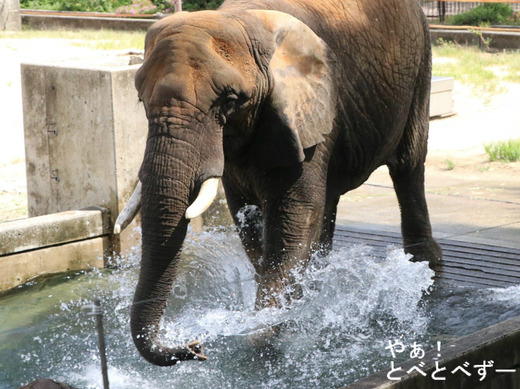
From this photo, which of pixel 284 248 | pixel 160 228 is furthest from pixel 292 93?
pixel 160 228

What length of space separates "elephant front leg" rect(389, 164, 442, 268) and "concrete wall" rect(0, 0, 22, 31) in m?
22.5

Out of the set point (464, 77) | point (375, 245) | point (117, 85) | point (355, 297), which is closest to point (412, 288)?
point (355, 297)

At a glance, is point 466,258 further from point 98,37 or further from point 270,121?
point 98,37

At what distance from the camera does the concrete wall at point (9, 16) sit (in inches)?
1087

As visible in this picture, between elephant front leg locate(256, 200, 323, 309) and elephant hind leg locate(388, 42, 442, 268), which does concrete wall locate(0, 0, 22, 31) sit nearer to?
elephant hind leg locate(388, 42, 442, 268)

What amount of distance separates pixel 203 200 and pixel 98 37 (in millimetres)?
20010

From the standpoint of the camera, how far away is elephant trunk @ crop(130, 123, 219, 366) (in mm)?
4238

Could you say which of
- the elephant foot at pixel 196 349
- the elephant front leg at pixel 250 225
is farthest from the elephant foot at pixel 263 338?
the elephant foot at pixel 196 349

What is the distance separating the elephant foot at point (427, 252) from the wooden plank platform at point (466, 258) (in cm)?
6

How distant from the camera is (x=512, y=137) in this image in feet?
44.0

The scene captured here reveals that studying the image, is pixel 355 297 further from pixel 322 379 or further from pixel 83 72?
pixel 83 72

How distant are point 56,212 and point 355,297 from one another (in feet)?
11.1

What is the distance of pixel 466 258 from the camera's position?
743cm

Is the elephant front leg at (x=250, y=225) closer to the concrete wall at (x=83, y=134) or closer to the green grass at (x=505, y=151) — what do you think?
the concrete wall at (x=83, y=134)
